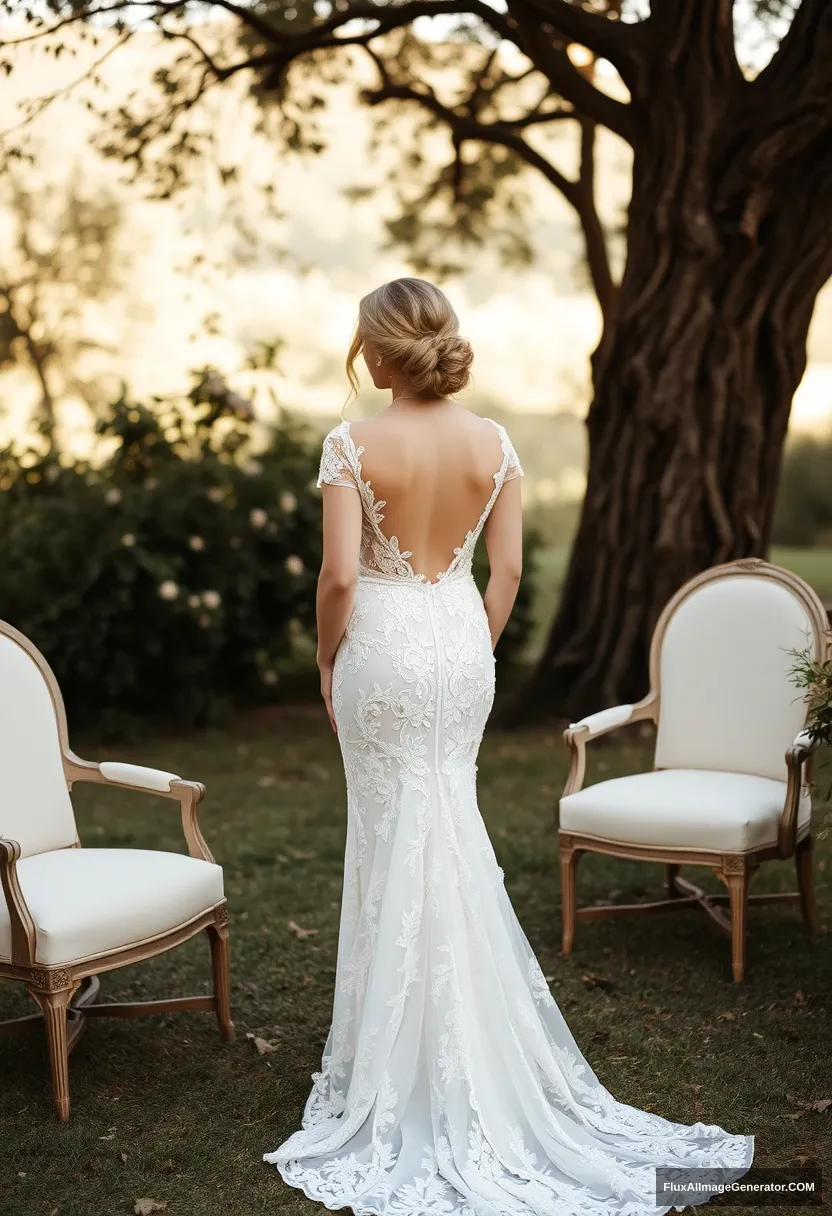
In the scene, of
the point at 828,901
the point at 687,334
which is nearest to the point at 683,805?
the point at 828,901

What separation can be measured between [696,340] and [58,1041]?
5.36 metres

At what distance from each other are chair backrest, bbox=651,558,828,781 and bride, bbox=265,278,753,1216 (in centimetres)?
157

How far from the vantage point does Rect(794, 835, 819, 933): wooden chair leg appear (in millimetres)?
4719

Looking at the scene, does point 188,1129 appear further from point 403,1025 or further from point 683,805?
point 683,805


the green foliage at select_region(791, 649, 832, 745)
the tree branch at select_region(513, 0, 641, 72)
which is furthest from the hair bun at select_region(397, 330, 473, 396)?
the tree branch at select_region(513, 0, 641, 72)

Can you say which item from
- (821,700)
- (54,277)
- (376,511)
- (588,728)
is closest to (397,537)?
(376,511)

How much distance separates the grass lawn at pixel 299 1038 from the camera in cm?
323

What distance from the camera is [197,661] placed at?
870 cm

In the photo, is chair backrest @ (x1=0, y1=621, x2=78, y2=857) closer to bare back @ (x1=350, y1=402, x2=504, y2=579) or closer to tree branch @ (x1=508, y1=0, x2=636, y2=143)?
bare back @ (x1=350, y1=402, x2=504, y2=579)

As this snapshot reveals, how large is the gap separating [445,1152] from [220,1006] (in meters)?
1.12

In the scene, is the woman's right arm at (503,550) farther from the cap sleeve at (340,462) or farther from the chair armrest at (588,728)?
the chair armrest at (588,728)

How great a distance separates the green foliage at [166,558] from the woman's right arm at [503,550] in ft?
15.9

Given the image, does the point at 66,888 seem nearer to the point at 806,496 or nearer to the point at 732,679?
the point at 732,679

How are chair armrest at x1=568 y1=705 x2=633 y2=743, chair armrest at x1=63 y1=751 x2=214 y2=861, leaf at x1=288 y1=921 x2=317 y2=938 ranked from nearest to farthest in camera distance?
chair armrest at x1=63 y1=751 x2=214 y2=861 → chair armrest at x1=568 y1=705 x2=633 y2=743 → leaf at x1=288 y1=921 x2=317 y2=938
